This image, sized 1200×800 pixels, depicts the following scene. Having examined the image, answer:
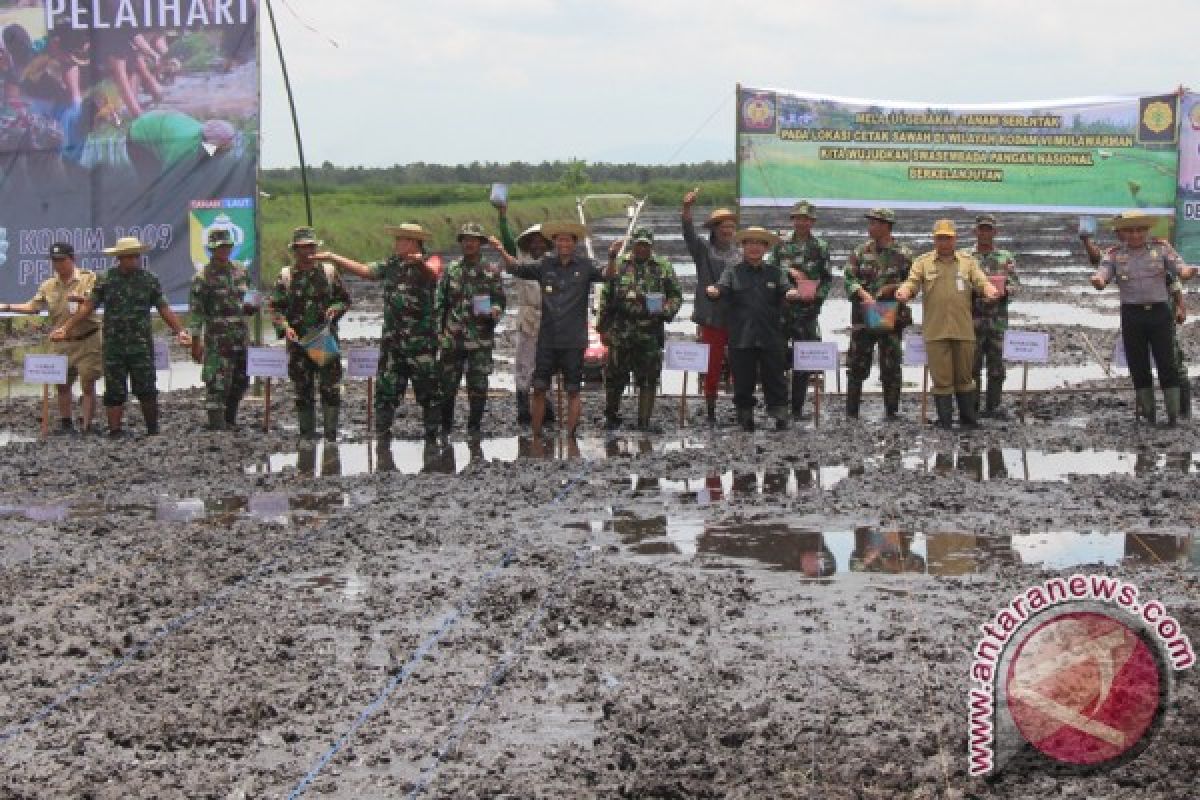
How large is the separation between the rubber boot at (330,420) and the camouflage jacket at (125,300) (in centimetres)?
163

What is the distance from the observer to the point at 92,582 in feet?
31.4

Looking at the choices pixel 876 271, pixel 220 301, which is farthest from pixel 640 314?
pixel 220 301

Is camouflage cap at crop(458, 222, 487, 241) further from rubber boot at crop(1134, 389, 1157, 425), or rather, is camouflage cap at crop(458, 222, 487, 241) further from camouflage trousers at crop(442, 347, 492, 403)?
rubber boot at crop(1134, 389, 1157, 425)

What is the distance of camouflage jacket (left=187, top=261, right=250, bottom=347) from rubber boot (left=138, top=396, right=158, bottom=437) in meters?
0.68

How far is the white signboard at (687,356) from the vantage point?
15.1m

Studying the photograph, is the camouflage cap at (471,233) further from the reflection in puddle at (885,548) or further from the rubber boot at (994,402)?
the rubber boot at (994,402)

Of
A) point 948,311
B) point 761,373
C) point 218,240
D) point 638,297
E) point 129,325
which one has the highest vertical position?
point 218,240

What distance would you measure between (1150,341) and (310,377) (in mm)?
6961

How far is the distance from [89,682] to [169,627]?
0.89 metres

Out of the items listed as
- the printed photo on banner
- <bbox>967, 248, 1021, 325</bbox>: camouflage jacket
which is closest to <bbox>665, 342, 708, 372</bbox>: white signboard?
<bbox>967, 248, 1021, 325</bbox>: camouflage jacket

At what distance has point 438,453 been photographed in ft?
46.5

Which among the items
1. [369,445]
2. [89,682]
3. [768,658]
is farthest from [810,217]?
[89,682]

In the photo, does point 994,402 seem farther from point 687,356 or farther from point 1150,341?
point 687,356

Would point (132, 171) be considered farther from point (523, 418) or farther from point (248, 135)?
point (523, 418)
